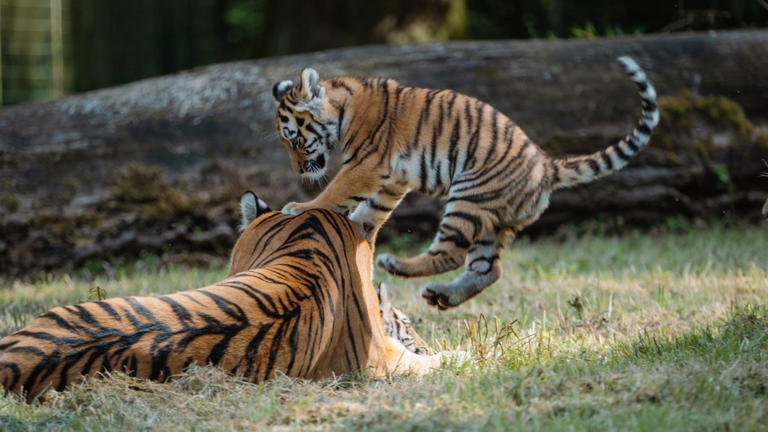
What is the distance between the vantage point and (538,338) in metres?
4.10

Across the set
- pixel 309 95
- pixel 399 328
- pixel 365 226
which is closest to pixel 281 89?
pixel 309 95

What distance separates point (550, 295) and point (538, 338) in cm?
137

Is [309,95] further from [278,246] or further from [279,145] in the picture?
[279,145]

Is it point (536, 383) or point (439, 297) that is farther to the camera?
point (439, 297)

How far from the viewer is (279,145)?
7.46 metres

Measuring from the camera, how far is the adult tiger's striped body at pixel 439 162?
4668 mm

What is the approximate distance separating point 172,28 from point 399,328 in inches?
443

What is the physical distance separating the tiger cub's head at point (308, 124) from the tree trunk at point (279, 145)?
6.93ft

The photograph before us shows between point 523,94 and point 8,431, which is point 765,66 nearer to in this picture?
point 523,94

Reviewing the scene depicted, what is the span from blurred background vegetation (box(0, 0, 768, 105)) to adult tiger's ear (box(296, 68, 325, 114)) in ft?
20.5

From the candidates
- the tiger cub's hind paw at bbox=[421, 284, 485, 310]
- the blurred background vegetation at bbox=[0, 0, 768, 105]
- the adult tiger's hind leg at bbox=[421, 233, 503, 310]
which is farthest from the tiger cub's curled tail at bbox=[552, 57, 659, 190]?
the blurred background vegetation at bbox=[0, 0, 768, 105]

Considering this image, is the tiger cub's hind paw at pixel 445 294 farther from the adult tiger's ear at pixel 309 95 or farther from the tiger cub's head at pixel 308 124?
the adult tiger's ear at pixel 309 95

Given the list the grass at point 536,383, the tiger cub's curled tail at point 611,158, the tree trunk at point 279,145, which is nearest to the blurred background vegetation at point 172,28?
the tree trunk at point 279,145

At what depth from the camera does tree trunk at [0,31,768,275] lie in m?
7.11
